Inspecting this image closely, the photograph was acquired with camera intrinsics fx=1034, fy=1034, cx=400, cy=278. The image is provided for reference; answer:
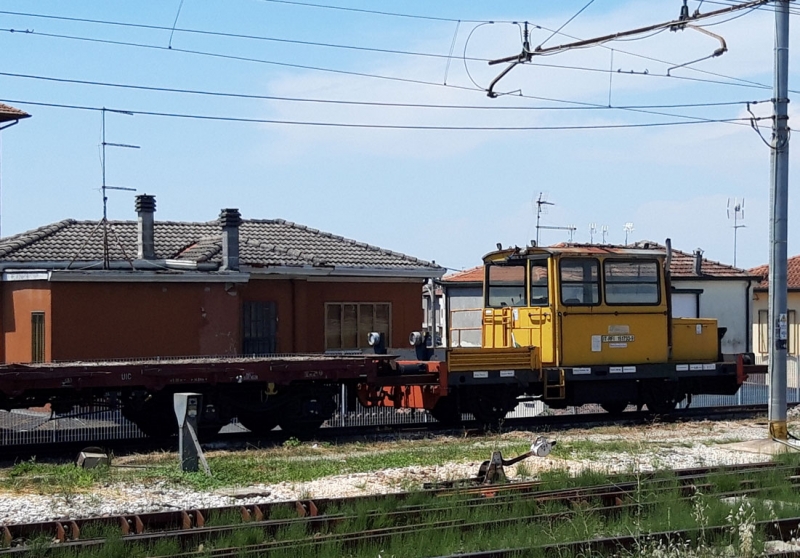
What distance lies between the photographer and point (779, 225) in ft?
47.8

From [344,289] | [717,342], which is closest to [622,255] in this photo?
[717,342]

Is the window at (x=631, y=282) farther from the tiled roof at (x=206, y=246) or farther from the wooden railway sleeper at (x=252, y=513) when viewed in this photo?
the tiled roof at (x=206, y=246)

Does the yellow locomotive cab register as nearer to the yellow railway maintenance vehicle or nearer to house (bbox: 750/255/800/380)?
the yellow railway maintenance vehicle

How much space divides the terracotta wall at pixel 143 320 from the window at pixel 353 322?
295 cm

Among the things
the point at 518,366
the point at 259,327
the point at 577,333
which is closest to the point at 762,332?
the point at 259,327

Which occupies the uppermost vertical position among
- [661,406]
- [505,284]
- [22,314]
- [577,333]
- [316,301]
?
[505,284]

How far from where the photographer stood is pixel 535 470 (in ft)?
40.8

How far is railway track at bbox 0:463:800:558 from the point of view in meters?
7.77

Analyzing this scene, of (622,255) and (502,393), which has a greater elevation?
(622,255)

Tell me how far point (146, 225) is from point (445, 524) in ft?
61.4

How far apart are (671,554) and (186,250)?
21765 millimetres

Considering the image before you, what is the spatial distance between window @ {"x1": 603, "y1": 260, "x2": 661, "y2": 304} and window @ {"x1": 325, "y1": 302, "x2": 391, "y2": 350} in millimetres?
10449

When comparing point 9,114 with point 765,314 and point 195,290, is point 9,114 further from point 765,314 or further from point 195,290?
point 765,314

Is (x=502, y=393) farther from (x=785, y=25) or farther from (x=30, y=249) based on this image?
(x=30, y=249)
